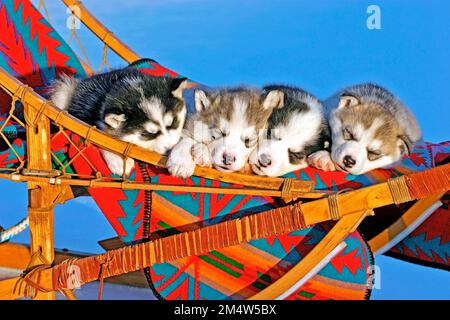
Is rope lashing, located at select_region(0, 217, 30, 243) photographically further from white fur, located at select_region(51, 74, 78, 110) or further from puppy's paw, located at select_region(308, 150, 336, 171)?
puppy's paw, located at select_region(308, 150, 336, 171)

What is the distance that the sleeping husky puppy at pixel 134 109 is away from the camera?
2234 millimetres

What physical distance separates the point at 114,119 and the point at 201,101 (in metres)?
0.32

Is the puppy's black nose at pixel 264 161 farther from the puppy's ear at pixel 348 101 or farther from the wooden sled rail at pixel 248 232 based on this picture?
the puppy's ear at pixel 348 101

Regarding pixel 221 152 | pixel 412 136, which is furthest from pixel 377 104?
pixel 221 152

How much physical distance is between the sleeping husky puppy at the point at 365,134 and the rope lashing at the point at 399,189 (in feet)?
0.49

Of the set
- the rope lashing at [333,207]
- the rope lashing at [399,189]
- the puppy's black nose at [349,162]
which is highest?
the puppy's black nose at [349,162]

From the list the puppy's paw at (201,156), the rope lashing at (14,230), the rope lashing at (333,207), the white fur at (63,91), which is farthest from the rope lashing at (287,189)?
the rope lashing at (14,230)

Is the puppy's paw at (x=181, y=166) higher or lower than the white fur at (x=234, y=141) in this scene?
lower

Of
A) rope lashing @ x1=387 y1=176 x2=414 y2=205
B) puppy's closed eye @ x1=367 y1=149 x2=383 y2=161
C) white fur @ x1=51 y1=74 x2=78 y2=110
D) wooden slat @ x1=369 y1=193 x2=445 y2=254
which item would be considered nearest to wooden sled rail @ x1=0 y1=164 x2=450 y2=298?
rope lashing @ x1=387 y1=176 x2=414 y2=205

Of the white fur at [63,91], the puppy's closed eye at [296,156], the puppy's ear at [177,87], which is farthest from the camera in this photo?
the white fur at [63,91]

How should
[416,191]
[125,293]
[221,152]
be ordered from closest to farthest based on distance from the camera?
[416,191]
[221,152]
[125,293]

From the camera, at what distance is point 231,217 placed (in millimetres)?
2062
